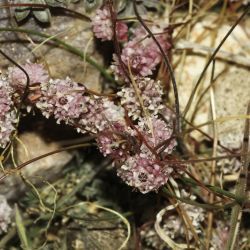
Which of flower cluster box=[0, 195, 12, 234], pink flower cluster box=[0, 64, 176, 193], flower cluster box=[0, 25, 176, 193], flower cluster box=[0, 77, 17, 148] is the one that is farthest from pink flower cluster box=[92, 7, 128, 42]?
flower cluster box=[0, 195, 12, 234]

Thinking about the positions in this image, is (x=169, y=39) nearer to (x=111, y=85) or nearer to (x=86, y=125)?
(x=111, y=85)

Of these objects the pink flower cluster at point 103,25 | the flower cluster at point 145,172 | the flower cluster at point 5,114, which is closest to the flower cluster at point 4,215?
the flower cluster at point 5,114

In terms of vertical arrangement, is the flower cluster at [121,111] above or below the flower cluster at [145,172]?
above

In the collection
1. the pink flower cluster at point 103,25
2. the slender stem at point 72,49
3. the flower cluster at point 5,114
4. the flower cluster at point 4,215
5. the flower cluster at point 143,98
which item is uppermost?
the pink flower cluster at point 103,25

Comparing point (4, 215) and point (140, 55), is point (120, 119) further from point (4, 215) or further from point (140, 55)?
point (4, 215)

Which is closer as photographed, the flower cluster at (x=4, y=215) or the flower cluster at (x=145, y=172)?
the flower cluster at (x=145, y=172)

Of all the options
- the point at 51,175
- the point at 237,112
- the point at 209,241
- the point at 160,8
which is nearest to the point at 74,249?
the point at 51,175

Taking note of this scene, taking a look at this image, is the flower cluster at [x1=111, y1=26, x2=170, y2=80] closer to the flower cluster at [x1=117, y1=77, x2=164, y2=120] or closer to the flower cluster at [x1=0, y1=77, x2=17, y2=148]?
the flower cluster at [x1=117, y1=77, x2=164, y2=120]

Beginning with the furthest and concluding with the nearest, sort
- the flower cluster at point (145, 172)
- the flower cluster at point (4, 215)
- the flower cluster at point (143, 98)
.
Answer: the flower cluster at point (4, 215) → the flower cluster at point (143, 98) → the flower cluster at point (145, 172)

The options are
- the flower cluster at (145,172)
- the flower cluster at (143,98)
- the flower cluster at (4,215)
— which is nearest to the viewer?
the flower cluster at (145,172)

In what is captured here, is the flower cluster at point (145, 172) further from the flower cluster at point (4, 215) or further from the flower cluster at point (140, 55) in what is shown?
the flower cluster at point (4, 215)
